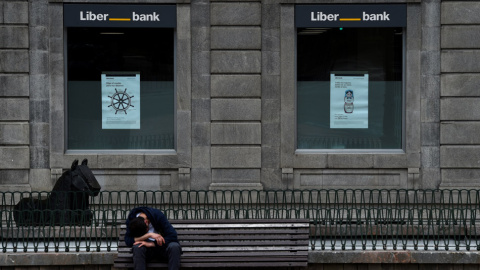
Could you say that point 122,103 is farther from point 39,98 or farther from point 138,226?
point 138,226

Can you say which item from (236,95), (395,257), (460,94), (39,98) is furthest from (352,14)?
(395,257)

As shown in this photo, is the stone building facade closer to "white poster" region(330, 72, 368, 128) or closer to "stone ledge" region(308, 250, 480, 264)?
"white poster" region(330, 72, 368, 128)

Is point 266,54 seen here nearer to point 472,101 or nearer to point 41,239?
point 472,101

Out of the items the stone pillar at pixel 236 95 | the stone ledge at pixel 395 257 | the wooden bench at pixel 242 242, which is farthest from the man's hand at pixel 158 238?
the stone pillar at pixel 236 95

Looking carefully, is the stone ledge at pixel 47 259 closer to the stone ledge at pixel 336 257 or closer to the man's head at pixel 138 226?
the stone ledge at pixel 336 257

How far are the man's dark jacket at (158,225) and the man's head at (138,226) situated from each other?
0.13 meters

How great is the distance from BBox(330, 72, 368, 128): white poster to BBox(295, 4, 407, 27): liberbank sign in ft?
3.77

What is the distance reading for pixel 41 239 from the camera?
13594 millimetres

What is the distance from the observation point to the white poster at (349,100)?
1911 cm

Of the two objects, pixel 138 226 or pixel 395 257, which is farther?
pixel 395 257

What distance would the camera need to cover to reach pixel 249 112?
60.8 feet

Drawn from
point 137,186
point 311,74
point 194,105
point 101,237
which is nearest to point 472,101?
point 311,74

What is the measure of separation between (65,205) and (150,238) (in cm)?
223

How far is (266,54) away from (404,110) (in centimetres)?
299
